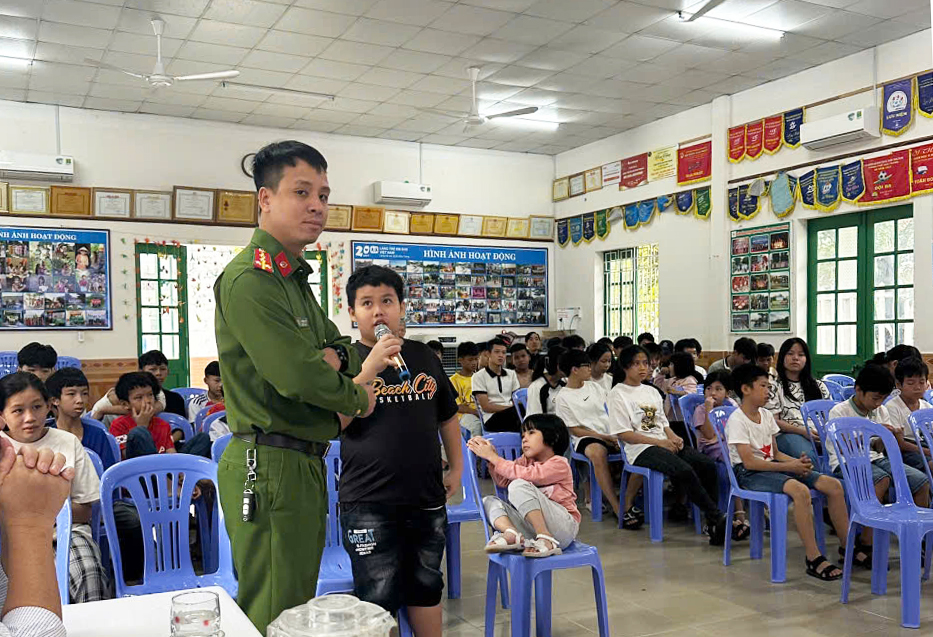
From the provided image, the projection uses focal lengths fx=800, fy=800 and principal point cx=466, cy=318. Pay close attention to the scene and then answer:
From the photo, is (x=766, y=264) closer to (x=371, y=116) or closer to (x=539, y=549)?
(x=371, y=116)

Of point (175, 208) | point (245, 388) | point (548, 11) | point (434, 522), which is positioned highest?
point (548, 11)

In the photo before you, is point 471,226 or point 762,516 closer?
point 762,516

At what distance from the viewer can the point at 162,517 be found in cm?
288

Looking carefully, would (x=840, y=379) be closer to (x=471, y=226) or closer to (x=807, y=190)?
(x=807, y=190)

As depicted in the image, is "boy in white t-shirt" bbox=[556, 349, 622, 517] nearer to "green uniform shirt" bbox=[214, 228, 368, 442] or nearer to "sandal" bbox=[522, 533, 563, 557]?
"sandal" bbox=[522, 533, 563, 557]

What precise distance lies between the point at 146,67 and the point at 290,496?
6.67 m

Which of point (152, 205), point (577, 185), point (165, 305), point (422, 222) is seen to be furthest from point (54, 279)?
point (577, 185)

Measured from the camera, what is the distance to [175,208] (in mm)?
8789

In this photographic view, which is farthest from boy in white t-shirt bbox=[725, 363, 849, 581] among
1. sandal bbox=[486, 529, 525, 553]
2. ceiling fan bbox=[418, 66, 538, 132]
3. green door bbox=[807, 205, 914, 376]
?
ceiling fan bbox=[418, 66, 538, 132]

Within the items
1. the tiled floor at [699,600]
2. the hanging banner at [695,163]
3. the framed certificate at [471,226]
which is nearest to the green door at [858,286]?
the hanging banner at [695,163]

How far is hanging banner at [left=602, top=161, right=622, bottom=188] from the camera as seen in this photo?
984 cm

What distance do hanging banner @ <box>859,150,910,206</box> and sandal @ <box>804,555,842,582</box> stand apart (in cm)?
404

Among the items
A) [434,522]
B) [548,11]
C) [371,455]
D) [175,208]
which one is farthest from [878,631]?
[175,208]

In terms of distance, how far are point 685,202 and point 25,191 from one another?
6.98 meters
